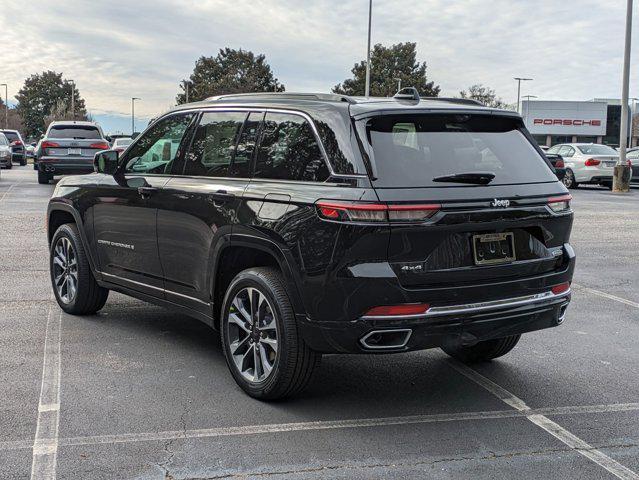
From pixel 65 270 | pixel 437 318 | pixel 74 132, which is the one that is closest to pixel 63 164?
pixel 74 132

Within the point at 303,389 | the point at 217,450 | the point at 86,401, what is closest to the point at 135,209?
the point at 86,401

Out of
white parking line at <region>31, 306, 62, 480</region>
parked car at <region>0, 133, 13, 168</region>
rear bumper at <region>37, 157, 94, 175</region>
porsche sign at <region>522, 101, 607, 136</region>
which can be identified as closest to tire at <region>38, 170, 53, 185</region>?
rear bumper at <region>37, 157, 94, 175</region>

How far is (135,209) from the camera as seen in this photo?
229 inches

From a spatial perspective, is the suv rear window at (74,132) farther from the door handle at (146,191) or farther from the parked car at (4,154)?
the door handle at (146,191)

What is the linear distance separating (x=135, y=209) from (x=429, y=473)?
3094 millimetres

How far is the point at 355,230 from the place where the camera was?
13.3 feet

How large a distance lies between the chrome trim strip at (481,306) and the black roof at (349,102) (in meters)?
1.12

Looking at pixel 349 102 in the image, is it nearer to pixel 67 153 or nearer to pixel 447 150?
pixel 447 150

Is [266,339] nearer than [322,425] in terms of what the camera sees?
No

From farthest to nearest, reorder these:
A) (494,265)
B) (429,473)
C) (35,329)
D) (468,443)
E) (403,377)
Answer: (35,329)
(403,377)
(494,265)
(468,443)
(429,473)

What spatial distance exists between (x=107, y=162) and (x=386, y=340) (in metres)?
3.11

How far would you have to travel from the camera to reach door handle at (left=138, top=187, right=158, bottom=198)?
560cm

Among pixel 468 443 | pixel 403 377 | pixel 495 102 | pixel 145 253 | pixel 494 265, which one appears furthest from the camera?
pixel 495 102

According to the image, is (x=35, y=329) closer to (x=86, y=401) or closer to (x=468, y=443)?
(x=86, y=401)
